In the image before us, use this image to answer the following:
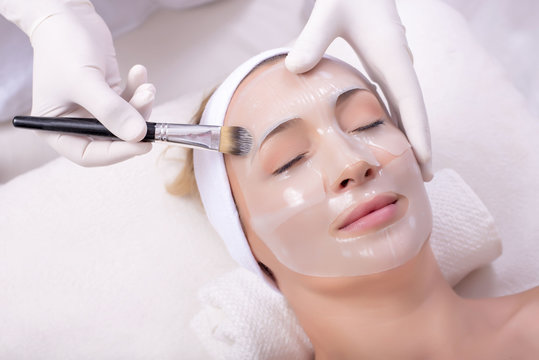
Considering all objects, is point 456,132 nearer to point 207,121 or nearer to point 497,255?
point 497,255

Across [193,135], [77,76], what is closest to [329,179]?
[193,135]

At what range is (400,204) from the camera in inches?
41.3

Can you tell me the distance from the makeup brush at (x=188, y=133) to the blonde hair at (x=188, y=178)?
0.27 metres

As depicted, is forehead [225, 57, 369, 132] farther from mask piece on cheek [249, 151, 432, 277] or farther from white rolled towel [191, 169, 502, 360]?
white rolled towel [191, 169, 502, 360]

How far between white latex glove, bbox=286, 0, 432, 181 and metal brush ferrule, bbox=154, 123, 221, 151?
0.26 m

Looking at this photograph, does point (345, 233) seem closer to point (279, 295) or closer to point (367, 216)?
point (367, 216)

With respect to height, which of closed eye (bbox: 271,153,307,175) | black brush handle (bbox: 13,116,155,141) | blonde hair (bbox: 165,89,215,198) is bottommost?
blonde hair (bbox: 165,89,215,198)

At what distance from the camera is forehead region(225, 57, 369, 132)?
107 centimetres

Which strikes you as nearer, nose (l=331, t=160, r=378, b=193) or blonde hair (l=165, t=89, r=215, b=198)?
nose (l=331, t=160, r=378, b=193)

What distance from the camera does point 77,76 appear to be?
1.14 metres

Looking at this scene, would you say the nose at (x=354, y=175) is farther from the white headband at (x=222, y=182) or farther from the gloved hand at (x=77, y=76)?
the gloved hand at (x=77, y=76)

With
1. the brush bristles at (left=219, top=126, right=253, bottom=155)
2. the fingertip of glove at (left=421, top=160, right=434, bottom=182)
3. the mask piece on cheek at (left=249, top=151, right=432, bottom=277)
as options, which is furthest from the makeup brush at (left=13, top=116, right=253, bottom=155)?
the fingertip of glove at (left=421, top=160, right=434, bottom=182)

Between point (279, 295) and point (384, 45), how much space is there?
657mm

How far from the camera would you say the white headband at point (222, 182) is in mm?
1157
